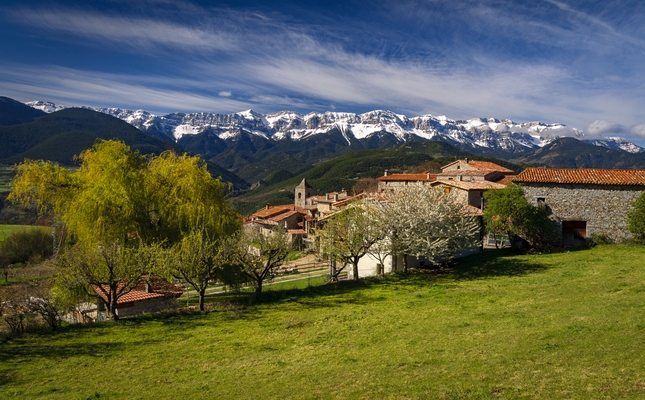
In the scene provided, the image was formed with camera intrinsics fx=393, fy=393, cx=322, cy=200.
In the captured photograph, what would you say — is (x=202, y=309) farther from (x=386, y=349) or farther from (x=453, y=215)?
(x=453, y=215)

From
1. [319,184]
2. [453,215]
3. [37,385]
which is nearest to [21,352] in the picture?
[37,385]

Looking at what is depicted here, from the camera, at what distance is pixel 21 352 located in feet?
53.3

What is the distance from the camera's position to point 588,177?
32.7m

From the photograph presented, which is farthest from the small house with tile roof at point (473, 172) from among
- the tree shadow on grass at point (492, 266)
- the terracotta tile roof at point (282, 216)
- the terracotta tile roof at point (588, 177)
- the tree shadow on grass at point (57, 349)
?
the tree shadow on grass at point (57, 349)

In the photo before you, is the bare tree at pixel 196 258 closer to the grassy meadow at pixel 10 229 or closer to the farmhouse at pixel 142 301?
the farmhouse at pixel 142 301

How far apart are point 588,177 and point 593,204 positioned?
2.30m

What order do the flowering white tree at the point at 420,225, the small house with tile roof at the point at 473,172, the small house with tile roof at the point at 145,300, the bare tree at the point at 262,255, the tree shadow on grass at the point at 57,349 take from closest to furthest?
1. the tree shadow on grass at the point at 57,349
2. the bare tree at the point at 262,255
3. the small house with tile roof at the point at 145,300
4. the flowering white tree at the point at 420,225
5. the small house with tile roof at the point at 473,172

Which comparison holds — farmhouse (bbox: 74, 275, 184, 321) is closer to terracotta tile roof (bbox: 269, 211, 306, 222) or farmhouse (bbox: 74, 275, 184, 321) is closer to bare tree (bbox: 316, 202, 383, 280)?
bare tree (bbox: 316, 202, 383, 280)

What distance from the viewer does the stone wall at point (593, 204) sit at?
103 ft

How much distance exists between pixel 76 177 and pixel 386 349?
851 inches

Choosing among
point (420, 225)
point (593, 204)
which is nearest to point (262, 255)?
point (420, 225)

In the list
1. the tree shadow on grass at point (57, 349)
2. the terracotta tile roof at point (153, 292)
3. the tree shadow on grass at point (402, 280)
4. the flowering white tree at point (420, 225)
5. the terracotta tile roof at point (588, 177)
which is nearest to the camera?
the tree shadow on grass at point (57, 349)

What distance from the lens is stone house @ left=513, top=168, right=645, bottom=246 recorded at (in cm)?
3133

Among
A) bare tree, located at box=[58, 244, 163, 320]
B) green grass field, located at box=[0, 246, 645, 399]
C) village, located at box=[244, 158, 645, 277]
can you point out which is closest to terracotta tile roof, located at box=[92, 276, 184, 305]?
bare tree, located at box=[58, 244, 163, 320]
